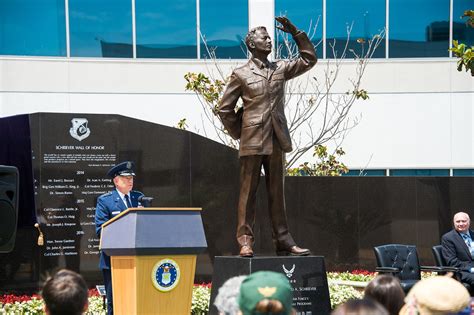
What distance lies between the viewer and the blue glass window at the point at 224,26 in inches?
723

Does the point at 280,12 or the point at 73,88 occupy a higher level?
the point at 280,12

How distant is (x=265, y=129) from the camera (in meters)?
7.67

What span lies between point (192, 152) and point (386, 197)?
341cm

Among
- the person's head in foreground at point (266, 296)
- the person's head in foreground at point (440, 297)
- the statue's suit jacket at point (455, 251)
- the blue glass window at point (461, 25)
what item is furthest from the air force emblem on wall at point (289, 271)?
the blue glass window at point (461, 25)

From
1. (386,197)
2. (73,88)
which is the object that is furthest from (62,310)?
(73,88)

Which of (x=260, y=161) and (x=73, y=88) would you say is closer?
(x=260, y=161)

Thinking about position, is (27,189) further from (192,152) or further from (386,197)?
(386,197)

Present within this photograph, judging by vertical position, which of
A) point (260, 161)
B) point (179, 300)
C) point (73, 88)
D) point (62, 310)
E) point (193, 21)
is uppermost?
point (193, 21)

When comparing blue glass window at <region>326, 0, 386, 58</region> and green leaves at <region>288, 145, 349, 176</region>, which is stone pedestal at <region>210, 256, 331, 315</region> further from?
blue glass window at <region>326, 0, 386, 58</region>

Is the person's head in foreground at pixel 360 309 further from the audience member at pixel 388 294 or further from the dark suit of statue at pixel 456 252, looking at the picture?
the dark suit of statue at pixel 456 252

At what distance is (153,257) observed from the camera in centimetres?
684

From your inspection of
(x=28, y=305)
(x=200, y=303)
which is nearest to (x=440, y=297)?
(x=200, y=303)

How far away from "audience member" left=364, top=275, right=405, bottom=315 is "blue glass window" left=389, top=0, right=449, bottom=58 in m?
15.4

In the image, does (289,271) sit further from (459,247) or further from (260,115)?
(459,247)
